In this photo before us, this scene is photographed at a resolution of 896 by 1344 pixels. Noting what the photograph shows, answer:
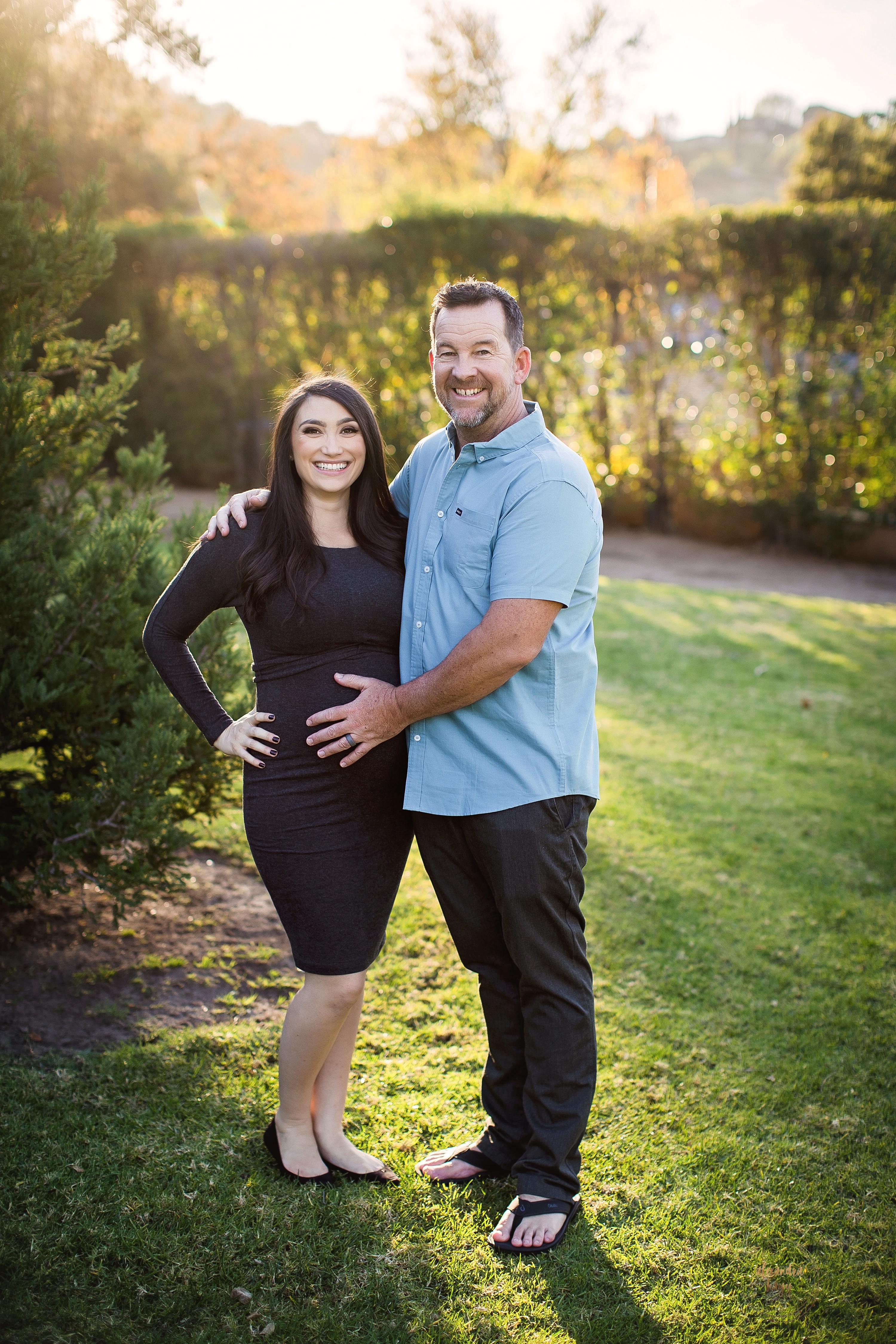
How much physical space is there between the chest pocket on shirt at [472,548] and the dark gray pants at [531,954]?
1.99 ft

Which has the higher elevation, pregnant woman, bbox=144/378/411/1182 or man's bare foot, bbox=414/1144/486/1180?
pregnant woman, bbox=144/378/411/1182

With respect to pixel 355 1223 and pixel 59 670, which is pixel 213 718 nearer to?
pixel 59 670

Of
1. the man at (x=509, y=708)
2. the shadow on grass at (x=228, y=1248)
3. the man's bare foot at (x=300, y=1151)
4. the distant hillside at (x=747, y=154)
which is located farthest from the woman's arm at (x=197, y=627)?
the distant hillside at (x=747, y=154)

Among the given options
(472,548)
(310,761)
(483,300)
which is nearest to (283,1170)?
(310,761)

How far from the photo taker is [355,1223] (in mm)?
2379

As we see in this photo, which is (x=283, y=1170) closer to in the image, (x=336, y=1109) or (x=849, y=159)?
(x=336, y=1109)

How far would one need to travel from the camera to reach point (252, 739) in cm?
236

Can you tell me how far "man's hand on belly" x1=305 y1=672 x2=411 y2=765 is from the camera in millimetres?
2268

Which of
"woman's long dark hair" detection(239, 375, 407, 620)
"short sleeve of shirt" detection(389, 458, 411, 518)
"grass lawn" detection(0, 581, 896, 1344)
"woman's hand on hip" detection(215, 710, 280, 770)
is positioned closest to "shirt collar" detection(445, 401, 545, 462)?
"woman's long dark hair" detection(239, 375, 407, 620)

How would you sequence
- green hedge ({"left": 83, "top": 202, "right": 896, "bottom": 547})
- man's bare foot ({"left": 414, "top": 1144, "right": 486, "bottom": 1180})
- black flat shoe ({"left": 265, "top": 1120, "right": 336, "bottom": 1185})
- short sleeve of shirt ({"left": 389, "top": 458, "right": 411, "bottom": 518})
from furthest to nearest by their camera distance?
green hedge ({"left": 83, "top": 202, "right": 896, "bottom": 547}) → short sleeve of shirt ({"left": 389, "top": 458, "right": 411, "bottom": 518}) → man's bare foot ({"left": 414, "top": 1144, "right": 486, "bottom": 1180}) → black flat shoe ({"left": 265, "top": 1120, "right": 336, "bottom": 1185})

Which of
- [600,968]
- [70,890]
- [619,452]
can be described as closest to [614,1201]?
[600,968]

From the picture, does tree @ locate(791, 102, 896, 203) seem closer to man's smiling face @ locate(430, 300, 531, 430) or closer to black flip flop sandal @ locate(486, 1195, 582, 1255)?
man's smiling face @ locate(430, 300, 531, 430)

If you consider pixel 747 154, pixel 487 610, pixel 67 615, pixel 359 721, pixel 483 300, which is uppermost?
pixel 747 154

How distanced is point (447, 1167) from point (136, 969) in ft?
4.78
